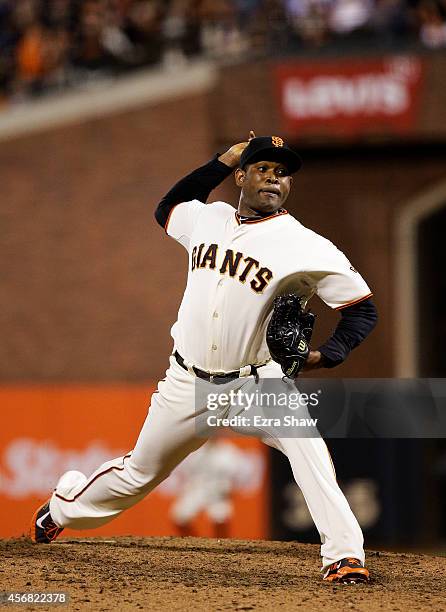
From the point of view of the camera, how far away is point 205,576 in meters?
5.37

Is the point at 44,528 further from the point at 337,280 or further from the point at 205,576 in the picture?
the point at 337,280

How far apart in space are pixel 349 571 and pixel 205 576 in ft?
2.33

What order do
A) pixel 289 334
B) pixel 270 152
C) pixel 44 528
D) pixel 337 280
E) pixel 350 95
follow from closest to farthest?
pixel 289 334 → pixel 337 280 → pixel 270 152 → pixel 44 528 → pixel 350 95

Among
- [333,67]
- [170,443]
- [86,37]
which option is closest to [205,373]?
[170,443]

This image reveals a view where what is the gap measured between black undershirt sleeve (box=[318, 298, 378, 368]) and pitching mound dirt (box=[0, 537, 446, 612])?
1.04 m

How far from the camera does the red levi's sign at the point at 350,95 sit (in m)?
12.5

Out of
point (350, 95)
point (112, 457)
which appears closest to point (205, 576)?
point (112, 457)

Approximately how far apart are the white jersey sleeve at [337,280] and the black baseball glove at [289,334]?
14 cm

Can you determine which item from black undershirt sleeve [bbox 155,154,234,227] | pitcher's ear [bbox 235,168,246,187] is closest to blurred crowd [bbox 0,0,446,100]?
black undershirt sleeve [bbox 155,154,234,227]

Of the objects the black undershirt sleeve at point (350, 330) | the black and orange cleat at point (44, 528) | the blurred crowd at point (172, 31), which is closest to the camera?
the black undershirt sleeve at point (350, 330)

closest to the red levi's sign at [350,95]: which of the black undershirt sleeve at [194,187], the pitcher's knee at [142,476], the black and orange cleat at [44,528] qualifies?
the black undershirt sleeve at [194,187]

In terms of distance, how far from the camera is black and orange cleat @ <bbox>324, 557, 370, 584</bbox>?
5.10 metres

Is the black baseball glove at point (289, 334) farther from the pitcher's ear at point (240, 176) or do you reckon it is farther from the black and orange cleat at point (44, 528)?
the black and orange cleat at point (44, 528)

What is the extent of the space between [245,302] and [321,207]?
8130 millimetres
